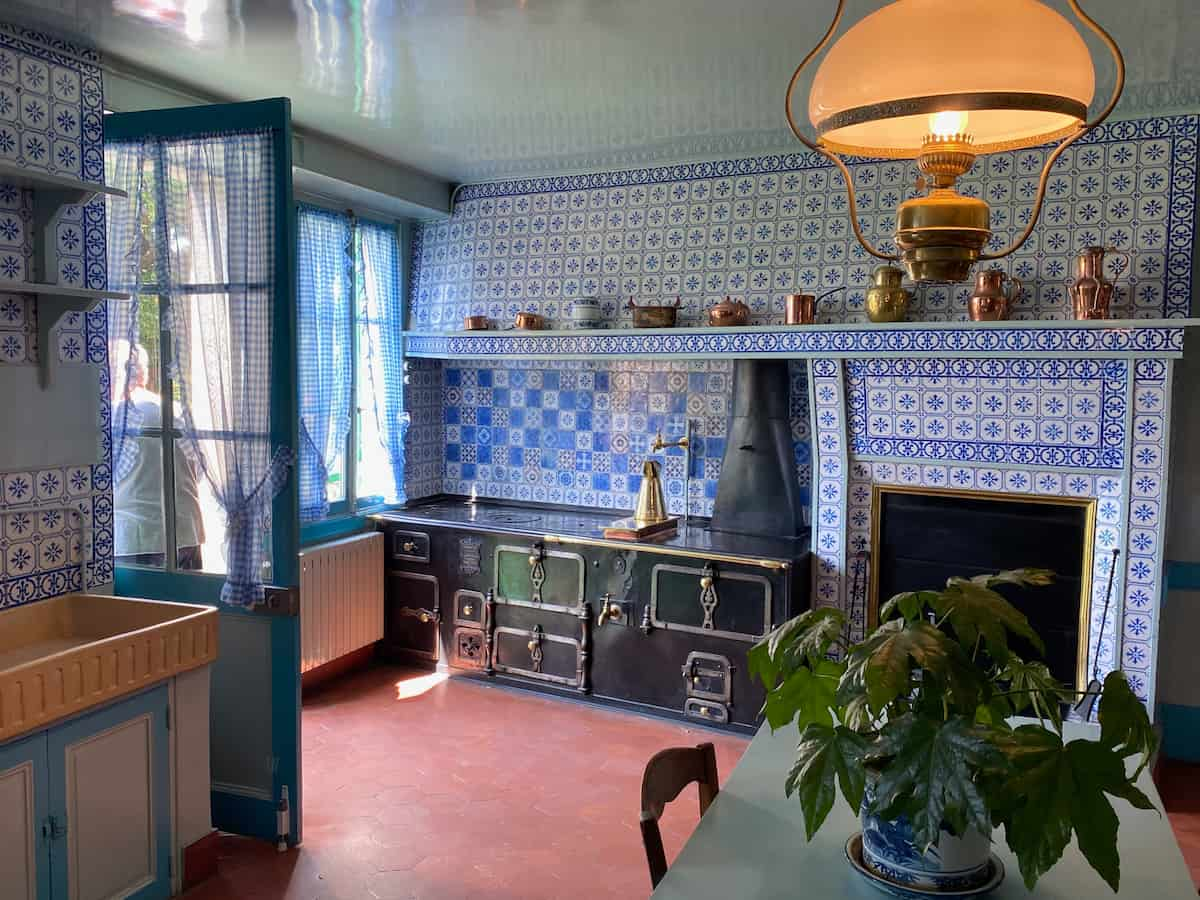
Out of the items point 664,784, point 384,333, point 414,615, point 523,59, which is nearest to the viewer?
point 664,784

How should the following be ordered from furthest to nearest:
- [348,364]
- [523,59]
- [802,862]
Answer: [348,364], [523,59], [802,862]

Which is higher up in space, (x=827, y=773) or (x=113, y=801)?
(x=827, y=773)

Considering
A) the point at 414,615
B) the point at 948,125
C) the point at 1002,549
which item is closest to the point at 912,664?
the point at 948,125

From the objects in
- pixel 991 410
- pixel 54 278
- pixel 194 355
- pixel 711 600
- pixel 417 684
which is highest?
pixel 54 278

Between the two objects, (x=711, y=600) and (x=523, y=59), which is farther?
(x=711, y=600)

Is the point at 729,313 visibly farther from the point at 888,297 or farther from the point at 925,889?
the point at 925,889

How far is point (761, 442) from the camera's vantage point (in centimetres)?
426

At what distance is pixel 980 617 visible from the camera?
137 cm

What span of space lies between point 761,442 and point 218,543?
7.61 ft

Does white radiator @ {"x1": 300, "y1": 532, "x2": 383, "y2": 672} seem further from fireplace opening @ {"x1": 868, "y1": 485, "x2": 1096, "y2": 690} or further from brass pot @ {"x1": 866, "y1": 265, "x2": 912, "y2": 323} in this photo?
brass pot @ {"x1": 866, "y1": 265, "x2": 912, "y2": 323}

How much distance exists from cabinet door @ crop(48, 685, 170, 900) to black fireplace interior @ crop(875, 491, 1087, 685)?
114 inches

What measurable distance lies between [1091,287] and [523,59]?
2218 mm

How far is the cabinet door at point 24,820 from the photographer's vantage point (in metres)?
2.30

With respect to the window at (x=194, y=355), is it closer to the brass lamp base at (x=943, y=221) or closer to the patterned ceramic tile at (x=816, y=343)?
the patterned ceramic tile at (x=816, y=343)
